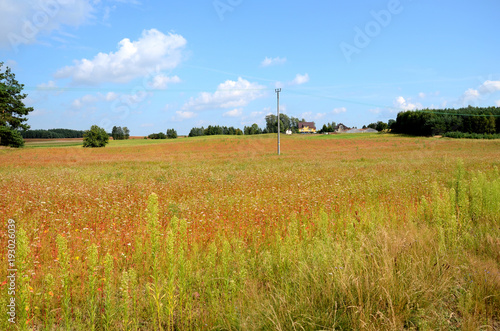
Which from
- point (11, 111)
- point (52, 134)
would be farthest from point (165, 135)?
point (11, 111)

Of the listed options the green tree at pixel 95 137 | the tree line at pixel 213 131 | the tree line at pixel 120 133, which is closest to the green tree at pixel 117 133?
the tree line at pixel 120 133

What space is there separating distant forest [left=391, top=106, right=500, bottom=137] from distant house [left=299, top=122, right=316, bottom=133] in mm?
70659

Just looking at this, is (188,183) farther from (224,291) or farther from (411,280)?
(411,280)

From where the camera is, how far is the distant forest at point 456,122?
71.2 metres

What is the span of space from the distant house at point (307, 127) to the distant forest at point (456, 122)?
70659 millimetres

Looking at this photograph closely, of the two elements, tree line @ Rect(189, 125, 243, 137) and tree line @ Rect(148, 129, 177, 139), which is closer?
tree line @ Rect(148, 129, 177, 139)

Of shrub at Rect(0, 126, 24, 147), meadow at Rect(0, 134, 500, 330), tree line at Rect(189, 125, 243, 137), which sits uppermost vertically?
tree line at Rect(189, 125, 243, 137)

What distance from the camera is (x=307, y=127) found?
15512 centimetres

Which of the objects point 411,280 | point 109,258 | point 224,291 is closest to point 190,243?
point 224,291

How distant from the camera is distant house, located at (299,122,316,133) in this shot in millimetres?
152150

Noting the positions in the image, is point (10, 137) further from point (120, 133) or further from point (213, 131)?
point (213, 131)

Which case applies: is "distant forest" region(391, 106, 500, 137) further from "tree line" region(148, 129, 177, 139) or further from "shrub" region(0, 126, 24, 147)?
"shrub" region(0, 126, 24, 147)

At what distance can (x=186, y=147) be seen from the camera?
52531mm

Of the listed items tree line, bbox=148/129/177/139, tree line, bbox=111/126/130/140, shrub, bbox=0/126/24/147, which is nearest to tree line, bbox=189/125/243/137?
tree line, bbox=148/129/177/139
